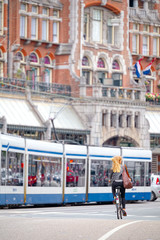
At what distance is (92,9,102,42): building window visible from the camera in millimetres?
60875

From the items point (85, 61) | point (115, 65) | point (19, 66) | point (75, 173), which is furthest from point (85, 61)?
point (75, 173)

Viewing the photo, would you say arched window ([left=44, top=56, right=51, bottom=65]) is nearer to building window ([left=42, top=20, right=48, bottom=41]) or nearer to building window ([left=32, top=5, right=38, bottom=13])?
building window ([left=42, top=20, right=48, bottom=41])

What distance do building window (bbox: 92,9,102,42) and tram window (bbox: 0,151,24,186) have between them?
103 ft

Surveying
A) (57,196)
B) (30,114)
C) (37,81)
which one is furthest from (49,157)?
(37,81)

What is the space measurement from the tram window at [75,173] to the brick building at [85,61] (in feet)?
55.4

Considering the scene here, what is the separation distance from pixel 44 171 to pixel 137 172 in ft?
24.6

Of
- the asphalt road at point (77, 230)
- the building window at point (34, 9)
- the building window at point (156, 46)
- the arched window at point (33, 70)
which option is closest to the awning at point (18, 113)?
the arched window at point (33, 70)

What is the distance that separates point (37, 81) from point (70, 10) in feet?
20.6

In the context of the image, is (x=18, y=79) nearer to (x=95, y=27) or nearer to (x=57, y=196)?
(x=95, y=27)

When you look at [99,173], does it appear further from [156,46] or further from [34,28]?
[156,46]

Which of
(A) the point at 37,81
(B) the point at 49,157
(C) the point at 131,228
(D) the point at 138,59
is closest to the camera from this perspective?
(C) the point at 131,228

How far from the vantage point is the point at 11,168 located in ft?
97.1

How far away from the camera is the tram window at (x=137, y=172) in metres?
38.4

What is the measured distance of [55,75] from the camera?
59500 mm
